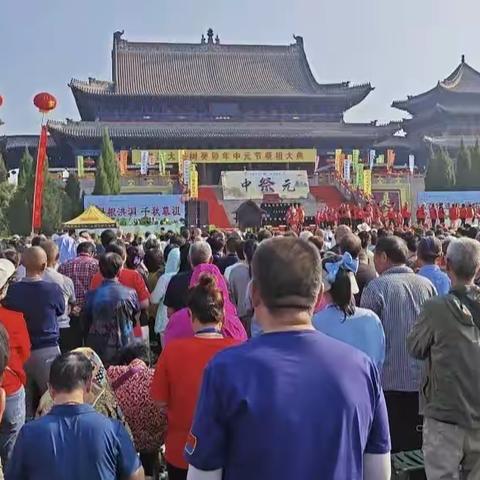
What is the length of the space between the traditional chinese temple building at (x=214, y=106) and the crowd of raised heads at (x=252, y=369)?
3051cm

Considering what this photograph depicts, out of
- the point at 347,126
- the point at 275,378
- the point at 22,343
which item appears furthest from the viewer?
the point at 347,126

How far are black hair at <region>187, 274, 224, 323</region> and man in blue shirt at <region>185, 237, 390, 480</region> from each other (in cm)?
128

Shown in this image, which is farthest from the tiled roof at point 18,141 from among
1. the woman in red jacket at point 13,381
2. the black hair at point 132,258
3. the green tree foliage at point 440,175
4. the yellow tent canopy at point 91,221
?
the woman in red jacket at point 13,381

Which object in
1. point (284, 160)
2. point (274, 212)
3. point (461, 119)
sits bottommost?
point (274, 212)

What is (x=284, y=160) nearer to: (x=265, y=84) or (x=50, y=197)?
(x=265, y=84)

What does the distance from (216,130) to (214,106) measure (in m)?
4.31

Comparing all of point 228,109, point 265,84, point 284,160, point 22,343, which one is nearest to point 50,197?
point 284,160

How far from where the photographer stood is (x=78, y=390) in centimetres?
248

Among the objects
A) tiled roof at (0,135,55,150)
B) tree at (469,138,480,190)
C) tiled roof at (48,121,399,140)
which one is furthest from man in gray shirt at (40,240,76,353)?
tiled roof at (0,135,55,150)

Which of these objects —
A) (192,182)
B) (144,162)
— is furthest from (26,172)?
(192,182)

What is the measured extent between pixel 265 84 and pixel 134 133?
10.3 metres

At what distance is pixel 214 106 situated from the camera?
4103 centimetres

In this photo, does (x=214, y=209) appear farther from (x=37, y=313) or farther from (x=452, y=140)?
(x=37, y=313)

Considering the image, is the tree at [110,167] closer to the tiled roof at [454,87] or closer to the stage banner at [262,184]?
the stage banner at [262,184]
